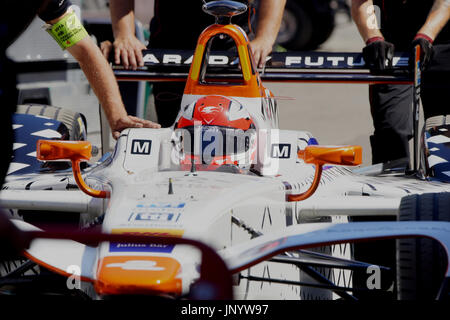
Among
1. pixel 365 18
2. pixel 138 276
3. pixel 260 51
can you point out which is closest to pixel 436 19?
pixel 365 18

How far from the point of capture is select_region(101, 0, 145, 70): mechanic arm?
13.7 ft

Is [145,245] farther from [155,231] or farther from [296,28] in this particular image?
[296,28]

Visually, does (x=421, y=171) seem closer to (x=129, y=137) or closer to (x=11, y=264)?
(x=129, y=137)

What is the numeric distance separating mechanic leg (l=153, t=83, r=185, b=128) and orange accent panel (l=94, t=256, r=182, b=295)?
2.43 meters

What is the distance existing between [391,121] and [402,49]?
0.54 m

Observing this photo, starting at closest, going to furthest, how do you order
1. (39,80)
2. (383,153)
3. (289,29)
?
(383,153)
(39,80)
(289,29)

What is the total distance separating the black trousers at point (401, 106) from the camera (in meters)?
4.39

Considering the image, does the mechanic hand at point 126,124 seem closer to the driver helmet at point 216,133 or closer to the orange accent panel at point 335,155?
the driver helmet at point 216,133

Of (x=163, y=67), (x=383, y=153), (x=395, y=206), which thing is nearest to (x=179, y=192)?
(x=395, y=206)

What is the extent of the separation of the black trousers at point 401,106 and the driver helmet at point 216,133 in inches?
59.1

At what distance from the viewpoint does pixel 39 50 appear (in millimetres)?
6324

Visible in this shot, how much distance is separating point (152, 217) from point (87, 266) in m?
0.27

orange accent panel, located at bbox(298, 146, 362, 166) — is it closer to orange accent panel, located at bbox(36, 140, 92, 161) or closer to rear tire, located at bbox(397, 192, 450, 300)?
rear tire, located at bbox(397, 192, 450, 300)

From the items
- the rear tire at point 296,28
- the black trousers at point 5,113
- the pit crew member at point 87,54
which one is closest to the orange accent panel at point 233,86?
the pit crew member at point 87,54
